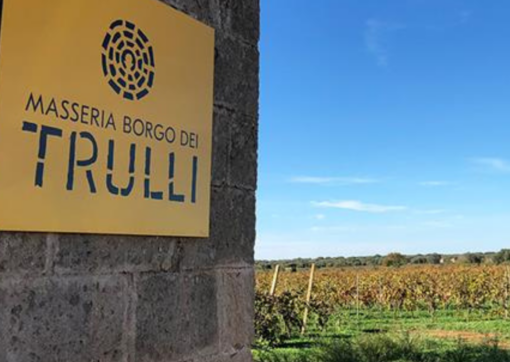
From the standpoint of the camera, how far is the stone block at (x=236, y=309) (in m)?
1.89

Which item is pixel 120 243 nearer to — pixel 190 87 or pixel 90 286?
pixel 90 286

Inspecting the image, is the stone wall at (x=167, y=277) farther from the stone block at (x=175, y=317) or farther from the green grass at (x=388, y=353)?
the green grass at (x=388, y=353)

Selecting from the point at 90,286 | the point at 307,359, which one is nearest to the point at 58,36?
the point at 90,286

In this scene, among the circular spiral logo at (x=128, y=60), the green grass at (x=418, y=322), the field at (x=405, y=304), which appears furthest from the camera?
the green grass at (x=418, y=322)

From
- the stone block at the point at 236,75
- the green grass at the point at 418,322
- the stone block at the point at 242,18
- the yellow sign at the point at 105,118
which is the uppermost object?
the stone block at the point at 242,18

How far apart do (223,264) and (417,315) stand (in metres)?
15.8

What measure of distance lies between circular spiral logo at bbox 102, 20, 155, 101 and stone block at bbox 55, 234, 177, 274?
39 centimetres

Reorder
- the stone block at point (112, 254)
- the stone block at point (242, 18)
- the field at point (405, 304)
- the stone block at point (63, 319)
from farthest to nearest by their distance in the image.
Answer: the field at point (405, 304) → the stone block at point (242, 18) → the stone block at point (112, 254) → the stone block at point (63, 319)

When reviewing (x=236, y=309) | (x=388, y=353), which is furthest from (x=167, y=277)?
(x=388, y=353)

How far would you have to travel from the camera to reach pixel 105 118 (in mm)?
1496

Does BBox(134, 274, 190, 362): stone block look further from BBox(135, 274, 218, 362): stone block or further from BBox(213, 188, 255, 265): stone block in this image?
BBox(213, 188, 255, 265): stone block

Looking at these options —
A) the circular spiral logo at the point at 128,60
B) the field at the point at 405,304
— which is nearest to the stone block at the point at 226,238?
the circular spiral logo at the point at 128,60

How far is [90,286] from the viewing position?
1.46 metres

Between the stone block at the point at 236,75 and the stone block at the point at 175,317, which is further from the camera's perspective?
the stone block at the point at 236,75
